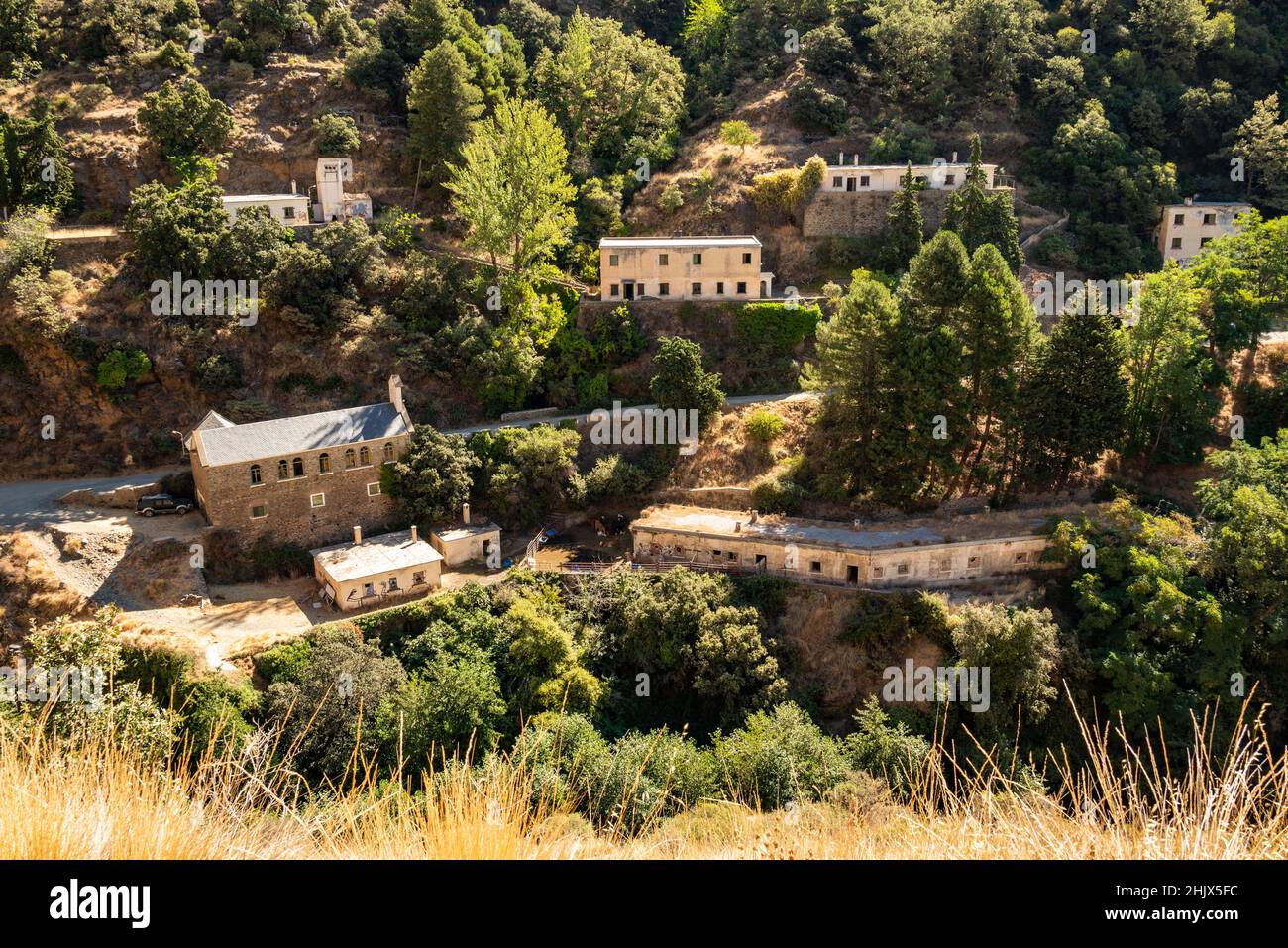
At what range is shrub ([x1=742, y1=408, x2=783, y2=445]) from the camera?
122 feet

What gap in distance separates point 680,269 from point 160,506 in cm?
2482

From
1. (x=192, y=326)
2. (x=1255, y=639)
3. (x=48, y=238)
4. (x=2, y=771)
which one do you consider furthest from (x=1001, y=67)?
(x=2, y=771)

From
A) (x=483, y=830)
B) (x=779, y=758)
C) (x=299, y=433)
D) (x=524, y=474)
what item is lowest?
(x=779, y=758)

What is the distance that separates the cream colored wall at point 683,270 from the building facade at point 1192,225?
904 inches

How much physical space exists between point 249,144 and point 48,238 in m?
12.0

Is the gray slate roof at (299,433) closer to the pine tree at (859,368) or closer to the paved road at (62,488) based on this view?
the paved road at (62,488)

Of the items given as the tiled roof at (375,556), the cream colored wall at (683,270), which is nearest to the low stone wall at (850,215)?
the cream colored wall at (683,270)

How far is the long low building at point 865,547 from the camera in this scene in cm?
3148

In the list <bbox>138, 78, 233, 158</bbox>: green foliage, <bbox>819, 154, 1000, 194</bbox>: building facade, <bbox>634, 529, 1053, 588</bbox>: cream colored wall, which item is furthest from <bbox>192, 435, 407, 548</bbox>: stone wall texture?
<bbox>819, 154, 1000, 194</bbox>: building facade

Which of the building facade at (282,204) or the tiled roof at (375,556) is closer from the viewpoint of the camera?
the tiled roof at (375,556)

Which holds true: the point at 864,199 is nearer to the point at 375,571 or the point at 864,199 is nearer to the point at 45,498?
the point at 375,571

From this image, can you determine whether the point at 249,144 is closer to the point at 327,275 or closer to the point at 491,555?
the point at 327,275

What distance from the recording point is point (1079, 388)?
33250mm

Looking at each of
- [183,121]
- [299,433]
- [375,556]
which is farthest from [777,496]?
[183,121]
